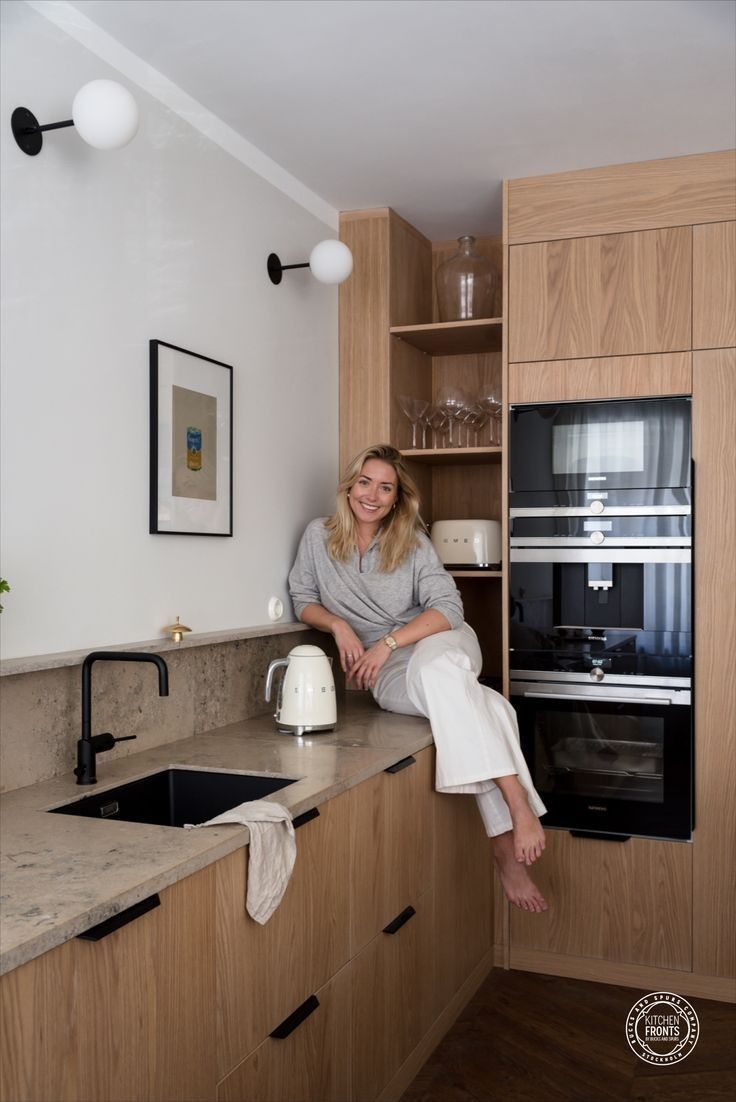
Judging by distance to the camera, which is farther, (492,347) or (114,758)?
(492,347)

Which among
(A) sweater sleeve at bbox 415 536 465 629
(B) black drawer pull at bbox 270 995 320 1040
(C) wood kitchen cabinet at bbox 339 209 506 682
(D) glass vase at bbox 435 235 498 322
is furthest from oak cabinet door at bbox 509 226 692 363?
(B) black drawer pull at bbox 270 995 320 1040

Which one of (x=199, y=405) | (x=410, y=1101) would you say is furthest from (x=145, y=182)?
(x=410, y=1101)

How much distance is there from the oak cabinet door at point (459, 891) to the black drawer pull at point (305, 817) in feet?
2.53

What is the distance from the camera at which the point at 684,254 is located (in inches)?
117

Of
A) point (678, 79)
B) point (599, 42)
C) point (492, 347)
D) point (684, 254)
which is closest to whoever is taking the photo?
point (599, 42)

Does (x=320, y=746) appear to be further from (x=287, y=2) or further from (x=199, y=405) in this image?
(x=287, y=2)

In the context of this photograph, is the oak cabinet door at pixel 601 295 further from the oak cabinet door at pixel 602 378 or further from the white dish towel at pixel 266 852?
the white dish towel at pixel 266 852

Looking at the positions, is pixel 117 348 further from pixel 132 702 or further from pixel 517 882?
pixel 517 882

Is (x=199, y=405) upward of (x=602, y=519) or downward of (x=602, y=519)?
upward

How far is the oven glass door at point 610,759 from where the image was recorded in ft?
→ 9.82

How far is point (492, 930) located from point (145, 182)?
7.94ft

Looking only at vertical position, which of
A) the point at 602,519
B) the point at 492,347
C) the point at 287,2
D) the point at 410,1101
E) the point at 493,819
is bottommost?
the point at 410,1101

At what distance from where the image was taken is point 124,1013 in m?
1.37

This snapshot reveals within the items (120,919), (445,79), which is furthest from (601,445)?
(120,919)
